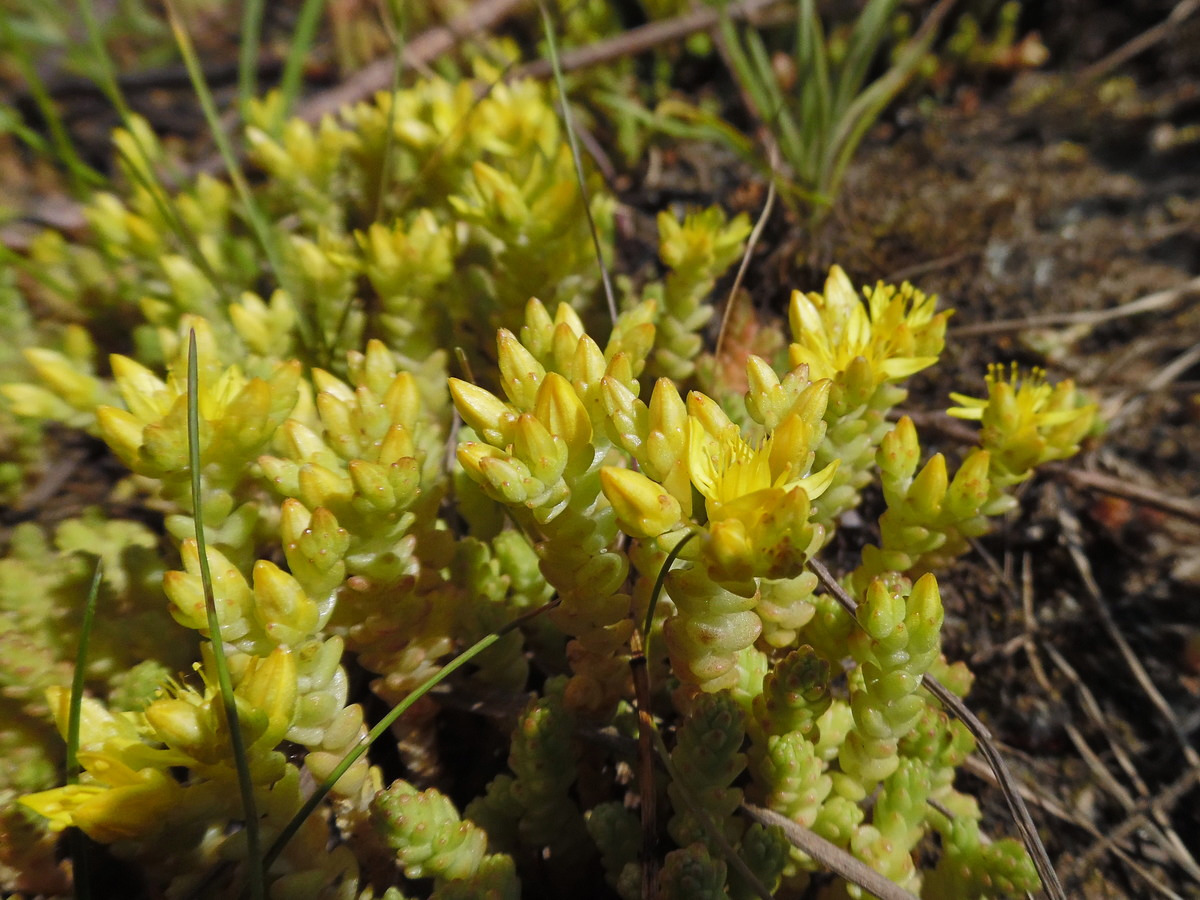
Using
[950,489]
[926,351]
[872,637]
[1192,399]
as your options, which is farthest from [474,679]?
[1192,399]

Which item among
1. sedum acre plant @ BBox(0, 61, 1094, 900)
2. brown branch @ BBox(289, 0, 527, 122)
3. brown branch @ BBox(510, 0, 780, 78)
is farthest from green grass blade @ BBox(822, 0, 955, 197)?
brown branch @ BBox(289, 0, 527, 122)

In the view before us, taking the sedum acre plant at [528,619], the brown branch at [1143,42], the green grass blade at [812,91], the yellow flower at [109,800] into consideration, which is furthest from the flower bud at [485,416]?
the brown branch at [1143,42]

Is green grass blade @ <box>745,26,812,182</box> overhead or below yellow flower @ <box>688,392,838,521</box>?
overhead

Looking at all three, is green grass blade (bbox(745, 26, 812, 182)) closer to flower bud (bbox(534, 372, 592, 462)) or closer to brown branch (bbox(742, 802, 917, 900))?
flower bud (bbox(534, 372, 592, 462))

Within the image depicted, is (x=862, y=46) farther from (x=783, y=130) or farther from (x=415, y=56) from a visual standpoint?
(x=415, y=56)

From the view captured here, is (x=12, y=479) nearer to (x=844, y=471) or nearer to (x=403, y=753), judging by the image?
(x=403, y=753)

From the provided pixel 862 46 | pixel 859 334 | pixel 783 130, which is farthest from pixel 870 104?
pixel 859 334

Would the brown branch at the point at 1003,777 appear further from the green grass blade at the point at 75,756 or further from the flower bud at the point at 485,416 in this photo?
the green grass blade at the point at 75,756
